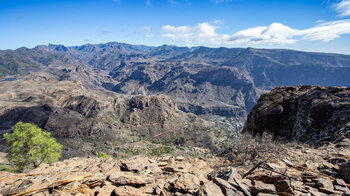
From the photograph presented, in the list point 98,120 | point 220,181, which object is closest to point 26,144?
point 220,181

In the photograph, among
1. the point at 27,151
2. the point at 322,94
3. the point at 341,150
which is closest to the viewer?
the point at 341,150

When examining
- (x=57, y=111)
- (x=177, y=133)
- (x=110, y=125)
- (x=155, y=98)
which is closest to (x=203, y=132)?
(x=177, y=133)

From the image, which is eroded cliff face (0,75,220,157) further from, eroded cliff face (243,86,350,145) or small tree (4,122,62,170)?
eroded cliff face (243,86,350,145)

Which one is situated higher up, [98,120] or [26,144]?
[26,144]

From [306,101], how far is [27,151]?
34.9m

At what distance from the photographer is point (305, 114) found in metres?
17.5

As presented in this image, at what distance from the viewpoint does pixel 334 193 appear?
6340 millimetres

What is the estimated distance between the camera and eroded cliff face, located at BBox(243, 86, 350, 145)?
14.7 m

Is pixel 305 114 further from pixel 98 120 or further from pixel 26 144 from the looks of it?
pixel 98 120

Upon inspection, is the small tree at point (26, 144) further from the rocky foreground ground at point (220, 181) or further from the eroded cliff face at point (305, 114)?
the eroded cliff face at point (305, 114)

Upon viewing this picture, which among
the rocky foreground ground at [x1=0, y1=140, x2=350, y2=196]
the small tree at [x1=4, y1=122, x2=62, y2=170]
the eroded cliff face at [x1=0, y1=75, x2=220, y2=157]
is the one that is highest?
the rocky foreground ground at [x1=0, y1=140, x2=350, y2=196]

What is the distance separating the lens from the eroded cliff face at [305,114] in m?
14.7

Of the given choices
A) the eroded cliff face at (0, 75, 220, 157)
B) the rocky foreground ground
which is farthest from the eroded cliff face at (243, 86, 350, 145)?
the eroded cliff face at (0, 75, 220, 157)

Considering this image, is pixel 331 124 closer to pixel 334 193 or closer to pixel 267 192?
pixel 334 193
